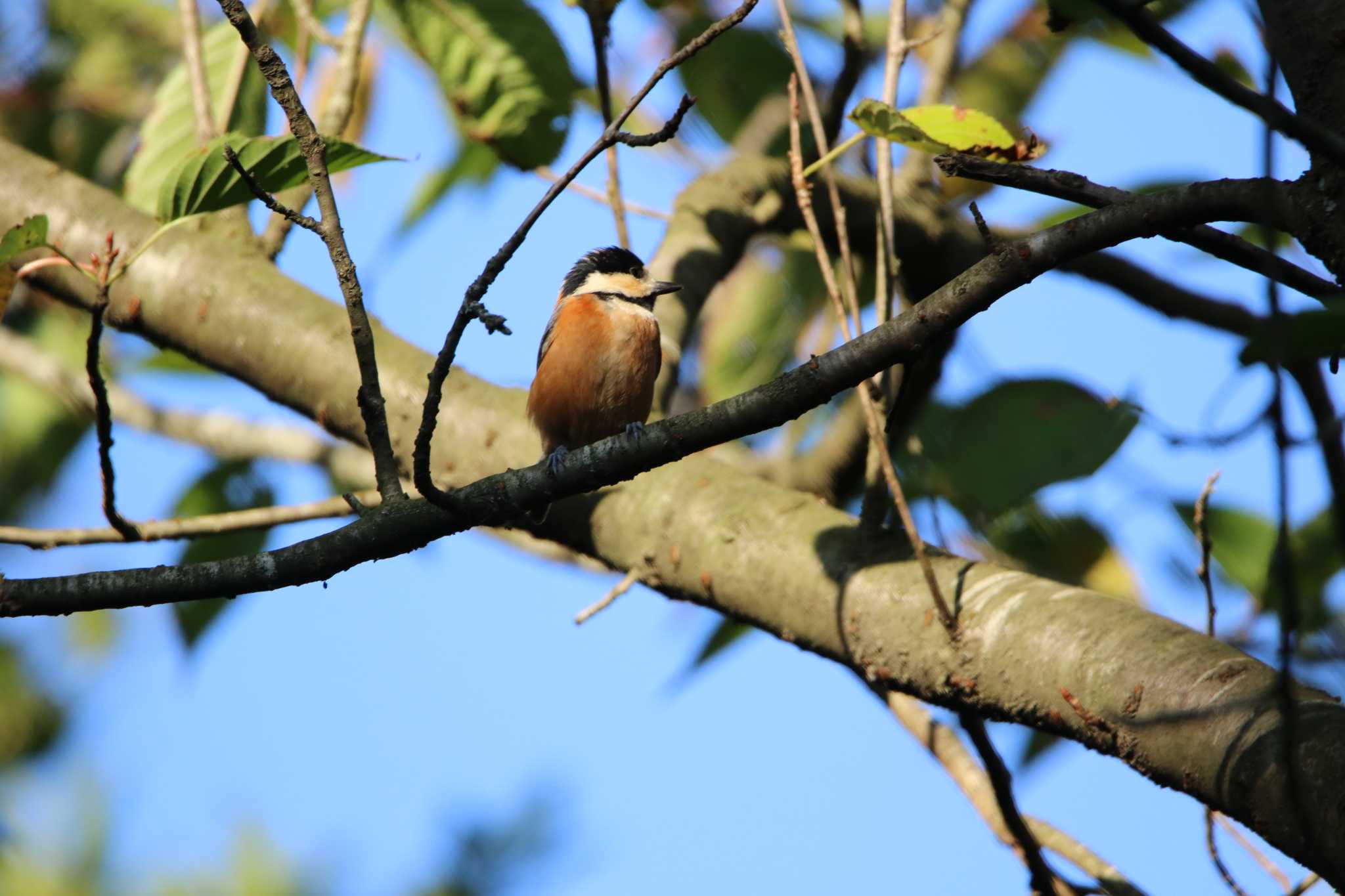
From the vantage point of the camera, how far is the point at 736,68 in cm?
464

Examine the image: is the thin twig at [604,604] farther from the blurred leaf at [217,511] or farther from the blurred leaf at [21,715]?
the blurred leaf at [21,715]

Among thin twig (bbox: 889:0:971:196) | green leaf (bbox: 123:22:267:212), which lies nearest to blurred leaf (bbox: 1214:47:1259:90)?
thin twig (bbox: 889:0:971:196)

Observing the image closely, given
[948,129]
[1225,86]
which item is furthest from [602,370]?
[1225,86]

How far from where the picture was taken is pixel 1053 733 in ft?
9.62

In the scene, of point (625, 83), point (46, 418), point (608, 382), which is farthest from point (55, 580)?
point (625, 83)

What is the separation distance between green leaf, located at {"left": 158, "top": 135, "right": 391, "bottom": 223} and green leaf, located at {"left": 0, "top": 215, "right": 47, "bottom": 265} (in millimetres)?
305

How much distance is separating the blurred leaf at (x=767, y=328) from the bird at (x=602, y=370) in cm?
28

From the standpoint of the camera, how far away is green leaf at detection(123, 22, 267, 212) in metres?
4.44

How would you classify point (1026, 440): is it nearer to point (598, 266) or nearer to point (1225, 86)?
point (1225, 86)

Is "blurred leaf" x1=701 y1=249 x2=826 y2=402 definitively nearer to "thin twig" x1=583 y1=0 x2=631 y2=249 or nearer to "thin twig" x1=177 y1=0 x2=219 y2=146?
"thin twig" x1=583 y1=0 x2=631 y2=249

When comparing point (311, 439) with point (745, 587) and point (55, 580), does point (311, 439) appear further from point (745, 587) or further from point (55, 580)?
point (55, 580)

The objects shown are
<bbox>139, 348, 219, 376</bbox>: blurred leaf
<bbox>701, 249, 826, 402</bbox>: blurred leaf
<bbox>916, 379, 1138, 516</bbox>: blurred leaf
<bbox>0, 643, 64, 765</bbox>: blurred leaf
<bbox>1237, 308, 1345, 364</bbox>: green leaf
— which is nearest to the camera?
<bbox>1237, 308, 1345, 364</bbox>: green leaf

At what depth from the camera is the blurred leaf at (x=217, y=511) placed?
3951mm

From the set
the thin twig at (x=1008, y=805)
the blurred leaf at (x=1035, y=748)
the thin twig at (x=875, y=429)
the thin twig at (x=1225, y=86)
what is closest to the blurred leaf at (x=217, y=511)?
the thin twig at (x=875, y=429)
